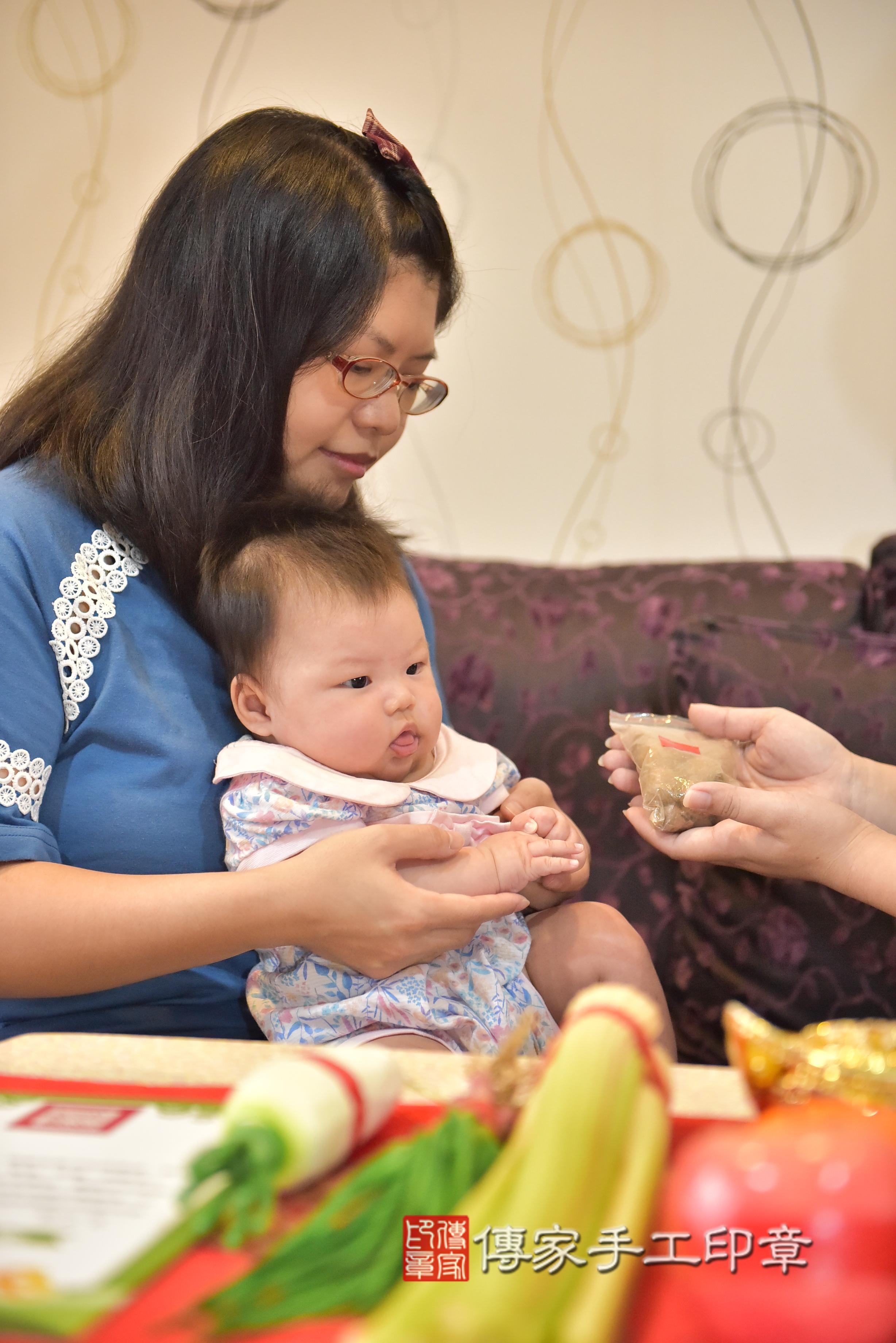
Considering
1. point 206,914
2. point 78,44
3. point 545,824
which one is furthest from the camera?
point 78,44

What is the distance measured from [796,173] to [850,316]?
1.12 ft

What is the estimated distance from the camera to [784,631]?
165 cm

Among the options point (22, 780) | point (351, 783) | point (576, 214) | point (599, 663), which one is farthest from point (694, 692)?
point (576, 214)

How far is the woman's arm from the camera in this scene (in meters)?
0.99

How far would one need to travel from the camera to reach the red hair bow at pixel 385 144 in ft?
4.26

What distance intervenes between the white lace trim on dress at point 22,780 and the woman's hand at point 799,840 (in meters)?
0.68

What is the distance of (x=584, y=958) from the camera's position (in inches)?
48.2

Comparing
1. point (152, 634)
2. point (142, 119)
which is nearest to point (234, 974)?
point (152, 634)

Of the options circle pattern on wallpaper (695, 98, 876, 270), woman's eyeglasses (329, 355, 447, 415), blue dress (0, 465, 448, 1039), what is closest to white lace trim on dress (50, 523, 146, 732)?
Answer: blue dress (0, 465, 448, 1039)

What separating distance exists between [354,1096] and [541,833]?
70 cm

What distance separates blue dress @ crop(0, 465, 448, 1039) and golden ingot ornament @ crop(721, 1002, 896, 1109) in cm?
75

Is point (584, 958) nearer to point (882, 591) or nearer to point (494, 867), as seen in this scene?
point (494, 867)

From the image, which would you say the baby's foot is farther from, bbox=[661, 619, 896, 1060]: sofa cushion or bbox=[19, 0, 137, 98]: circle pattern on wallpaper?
bbox=[19, 0, 137, 98]: circle pattern on wallpaper

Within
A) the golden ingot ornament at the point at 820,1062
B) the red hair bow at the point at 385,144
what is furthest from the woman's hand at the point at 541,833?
the red hair bow at the point at 385,144
